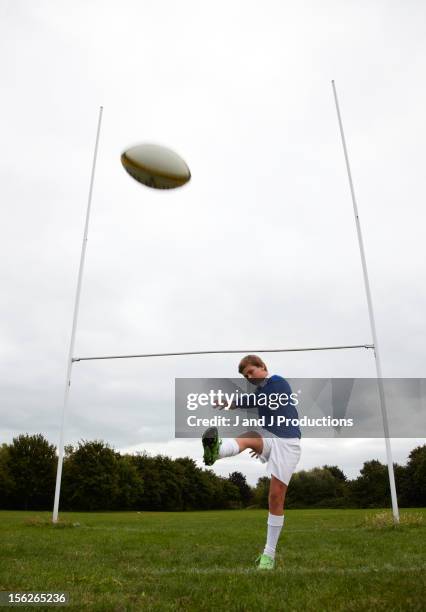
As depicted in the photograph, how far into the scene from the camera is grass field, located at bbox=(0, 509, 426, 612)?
305 cm

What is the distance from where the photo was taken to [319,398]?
401 inches

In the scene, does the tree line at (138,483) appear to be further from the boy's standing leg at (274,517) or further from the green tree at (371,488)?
the boy's standing leg at (274,517)

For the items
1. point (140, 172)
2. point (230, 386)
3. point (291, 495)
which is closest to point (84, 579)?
point (140, 172)

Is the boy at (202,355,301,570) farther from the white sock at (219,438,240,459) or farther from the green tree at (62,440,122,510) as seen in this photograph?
the green tree at (62,440,122,510)

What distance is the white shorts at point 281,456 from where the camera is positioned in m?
4.61

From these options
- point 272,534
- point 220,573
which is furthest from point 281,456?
point 220,573

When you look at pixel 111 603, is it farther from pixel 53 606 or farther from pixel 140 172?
pixel 140 172

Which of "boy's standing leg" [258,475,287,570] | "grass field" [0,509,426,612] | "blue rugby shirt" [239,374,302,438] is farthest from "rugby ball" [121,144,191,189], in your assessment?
"grass field" [0,509,426,612]

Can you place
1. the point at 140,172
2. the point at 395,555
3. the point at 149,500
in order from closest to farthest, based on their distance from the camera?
1. the point at 395,555
2. the point at 140,172
3. the point at 149,500

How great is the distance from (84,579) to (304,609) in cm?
191

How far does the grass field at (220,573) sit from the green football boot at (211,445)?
885 mm

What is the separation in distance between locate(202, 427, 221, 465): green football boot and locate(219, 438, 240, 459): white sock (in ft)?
0.14

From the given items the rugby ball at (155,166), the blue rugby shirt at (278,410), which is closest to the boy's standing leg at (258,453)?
the blue rugby shirt at (278,410)

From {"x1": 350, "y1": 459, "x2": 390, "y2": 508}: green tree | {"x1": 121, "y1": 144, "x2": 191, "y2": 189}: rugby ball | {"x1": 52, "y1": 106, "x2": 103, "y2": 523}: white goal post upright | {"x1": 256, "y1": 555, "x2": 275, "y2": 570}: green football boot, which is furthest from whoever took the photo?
{"x1": 350, "y1": 459, "x2": 390, "y2": 508}: green tree
